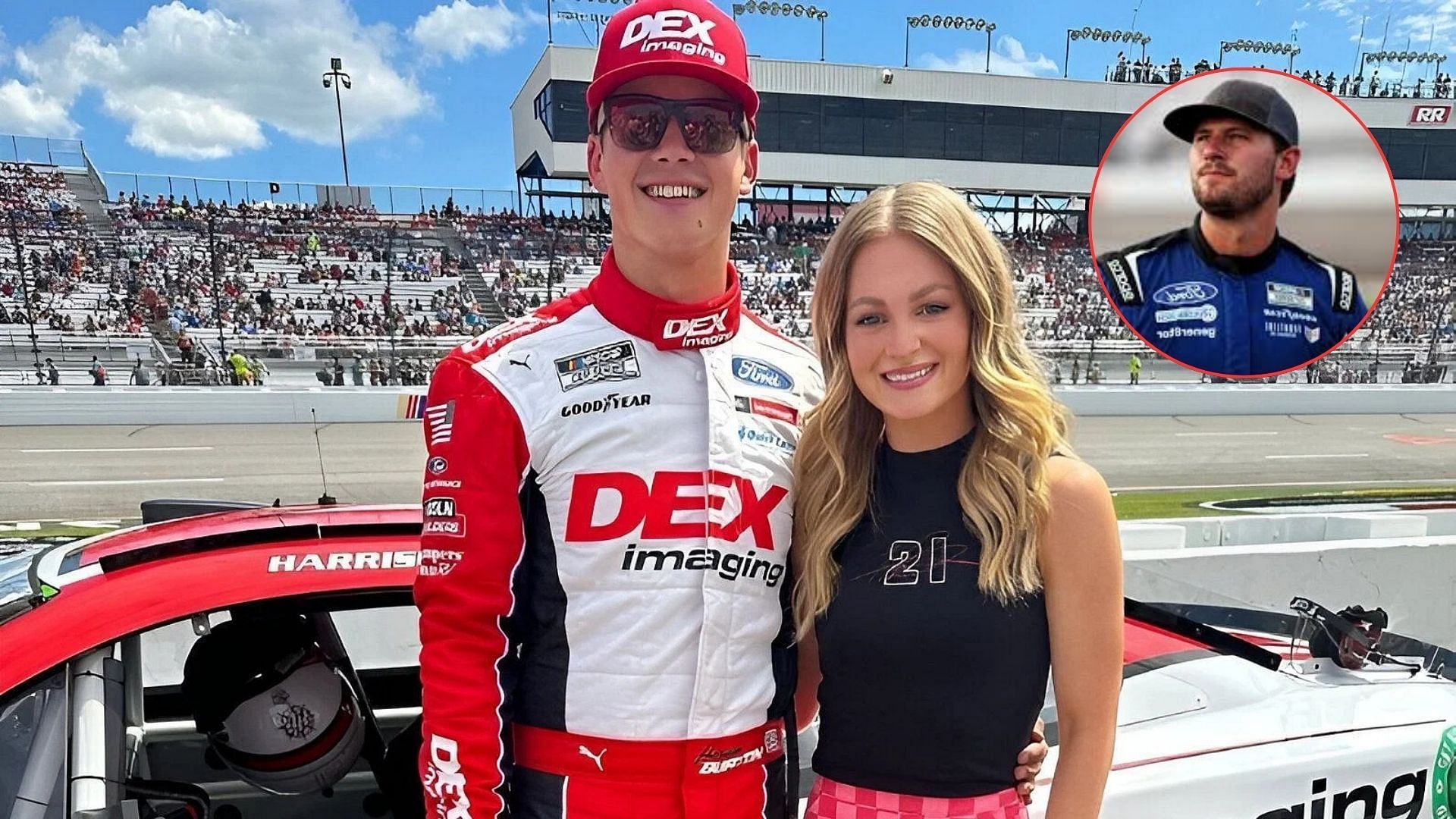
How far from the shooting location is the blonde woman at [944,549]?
139 centimetres

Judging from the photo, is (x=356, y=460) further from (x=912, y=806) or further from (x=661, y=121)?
(x=912, y=806)

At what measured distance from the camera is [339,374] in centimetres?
1931

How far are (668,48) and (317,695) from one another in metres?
1.68

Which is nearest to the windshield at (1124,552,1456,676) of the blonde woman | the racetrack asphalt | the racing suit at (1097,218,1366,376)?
the racing suit at (1097,218,1366,376)

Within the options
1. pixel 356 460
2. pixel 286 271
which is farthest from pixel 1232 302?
pixel 286 271

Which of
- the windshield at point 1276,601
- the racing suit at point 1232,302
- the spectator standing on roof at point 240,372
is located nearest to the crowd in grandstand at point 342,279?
the spectator standing on roof at point 240,372

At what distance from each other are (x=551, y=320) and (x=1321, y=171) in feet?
9.34

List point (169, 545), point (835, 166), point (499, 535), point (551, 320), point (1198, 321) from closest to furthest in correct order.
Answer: point (499, 535)
point (551, 320)
point (169, 545)
point (1198, 321)
point (835, 166)

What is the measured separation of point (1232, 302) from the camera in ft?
10.4

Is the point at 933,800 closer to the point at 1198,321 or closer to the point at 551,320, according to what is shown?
the point at 551,320

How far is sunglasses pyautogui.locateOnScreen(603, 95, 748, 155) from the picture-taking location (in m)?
1.51

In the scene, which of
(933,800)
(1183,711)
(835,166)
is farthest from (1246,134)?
(835,166)

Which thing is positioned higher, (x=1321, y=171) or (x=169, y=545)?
(x=1321, y=171)

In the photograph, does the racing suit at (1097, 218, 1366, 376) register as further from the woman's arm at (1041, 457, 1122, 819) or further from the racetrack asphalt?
the racetrack asphalt
